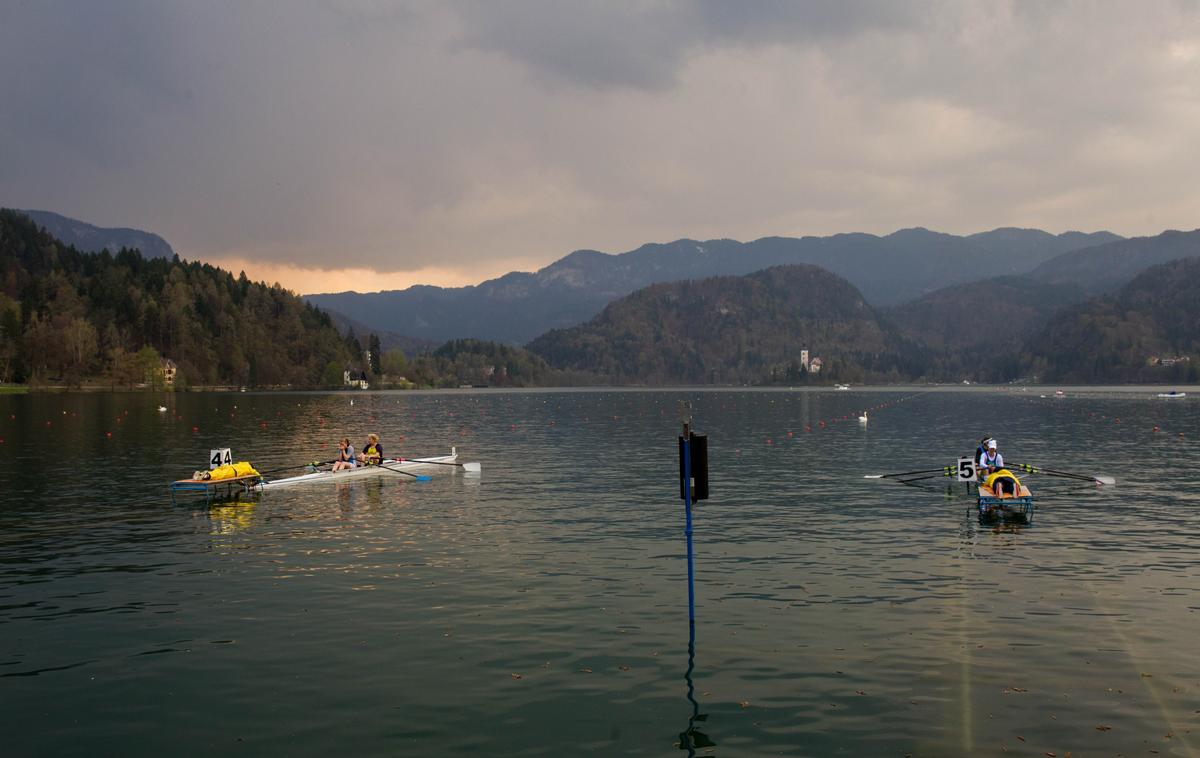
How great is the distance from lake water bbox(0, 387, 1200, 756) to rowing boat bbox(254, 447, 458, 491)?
299 cm

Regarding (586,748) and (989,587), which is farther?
(989,587)

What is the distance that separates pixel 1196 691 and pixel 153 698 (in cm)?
2000

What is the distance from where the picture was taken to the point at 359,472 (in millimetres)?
54719

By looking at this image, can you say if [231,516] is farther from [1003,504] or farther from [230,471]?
[1003,504]

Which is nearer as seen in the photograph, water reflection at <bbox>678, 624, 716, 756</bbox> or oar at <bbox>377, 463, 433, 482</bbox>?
water reflection at <bbox>678, 624, 716, 756</bbox>

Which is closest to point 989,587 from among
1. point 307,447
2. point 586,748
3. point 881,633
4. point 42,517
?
point 881,633

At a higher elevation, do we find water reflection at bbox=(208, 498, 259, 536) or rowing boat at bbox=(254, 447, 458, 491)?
rowing boat at bbox=(254, 447, 458, 491)

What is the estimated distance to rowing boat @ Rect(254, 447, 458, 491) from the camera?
5072 centimetres

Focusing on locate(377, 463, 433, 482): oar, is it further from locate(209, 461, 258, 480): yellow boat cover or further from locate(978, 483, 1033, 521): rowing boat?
locate(978, 483, 1033, 521): rowing boat

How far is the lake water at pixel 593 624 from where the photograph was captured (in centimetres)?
1560

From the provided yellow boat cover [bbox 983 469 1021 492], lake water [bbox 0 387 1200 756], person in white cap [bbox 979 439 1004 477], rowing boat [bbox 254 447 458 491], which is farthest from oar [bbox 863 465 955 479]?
rowing boat [bbox 254 447 458 491]

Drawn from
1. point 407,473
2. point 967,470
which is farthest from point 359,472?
point 967,470

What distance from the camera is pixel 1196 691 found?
17.2 metres

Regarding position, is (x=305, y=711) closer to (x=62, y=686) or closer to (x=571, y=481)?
(x=62, y=686)
